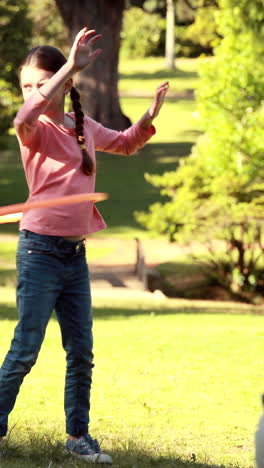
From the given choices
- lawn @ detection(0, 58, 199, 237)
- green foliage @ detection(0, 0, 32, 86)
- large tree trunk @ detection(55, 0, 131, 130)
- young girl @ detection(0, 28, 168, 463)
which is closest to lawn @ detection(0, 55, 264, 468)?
young girl @ detection(0, 28, 168, 463)

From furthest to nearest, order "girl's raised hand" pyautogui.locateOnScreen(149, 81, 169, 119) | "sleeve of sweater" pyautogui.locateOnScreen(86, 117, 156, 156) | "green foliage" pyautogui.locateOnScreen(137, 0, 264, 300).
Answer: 1. "green foliage" pyautogui.locateOnScreen(137, 0, 264, 300)
2. "sleeve of sweater" pyautogui.locateOnScreen(86, 117, 156, 156)
3. "girl's raised hand" pyautogui.locateOnScreen(149, 81, 169, 119)

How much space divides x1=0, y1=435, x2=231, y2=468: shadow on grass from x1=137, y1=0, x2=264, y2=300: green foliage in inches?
501

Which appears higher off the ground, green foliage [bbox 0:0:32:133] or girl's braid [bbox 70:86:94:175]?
girl's braid [bbox 70:86:94:175]

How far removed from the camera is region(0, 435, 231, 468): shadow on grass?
4703 millimetres

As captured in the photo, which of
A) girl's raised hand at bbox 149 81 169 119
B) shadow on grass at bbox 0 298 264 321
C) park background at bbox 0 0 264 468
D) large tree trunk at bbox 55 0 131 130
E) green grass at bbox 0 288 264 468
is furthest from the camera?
large tree trunk at bbox 55 0 131 130

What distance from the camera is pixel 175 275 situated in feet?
69.1

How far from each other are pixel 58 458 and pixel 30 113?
1674 mm

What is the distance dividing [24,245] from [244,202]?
1361cm

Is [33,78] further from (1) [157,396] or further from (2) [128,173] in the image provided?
(2) [128,173]

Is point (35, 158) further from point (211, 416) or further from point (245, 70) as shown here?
point (245, 70)

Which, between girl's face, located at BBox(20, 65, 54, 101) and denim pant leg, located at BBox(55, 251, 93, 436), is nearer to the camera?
girl's face, located at BBox(20, 65, 54, 101)

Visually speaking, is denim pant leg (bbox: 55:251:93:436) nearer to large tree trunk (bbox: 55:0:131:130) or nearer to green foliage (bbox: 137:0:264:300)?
green foliage (bbox: 137:0:264:300)

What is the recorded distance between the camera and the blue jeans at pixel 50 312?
4684 millimetres

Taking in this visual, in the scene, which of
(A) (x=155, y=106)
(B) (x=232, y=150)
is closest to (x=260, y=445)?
(A) (x=155, y=106)
